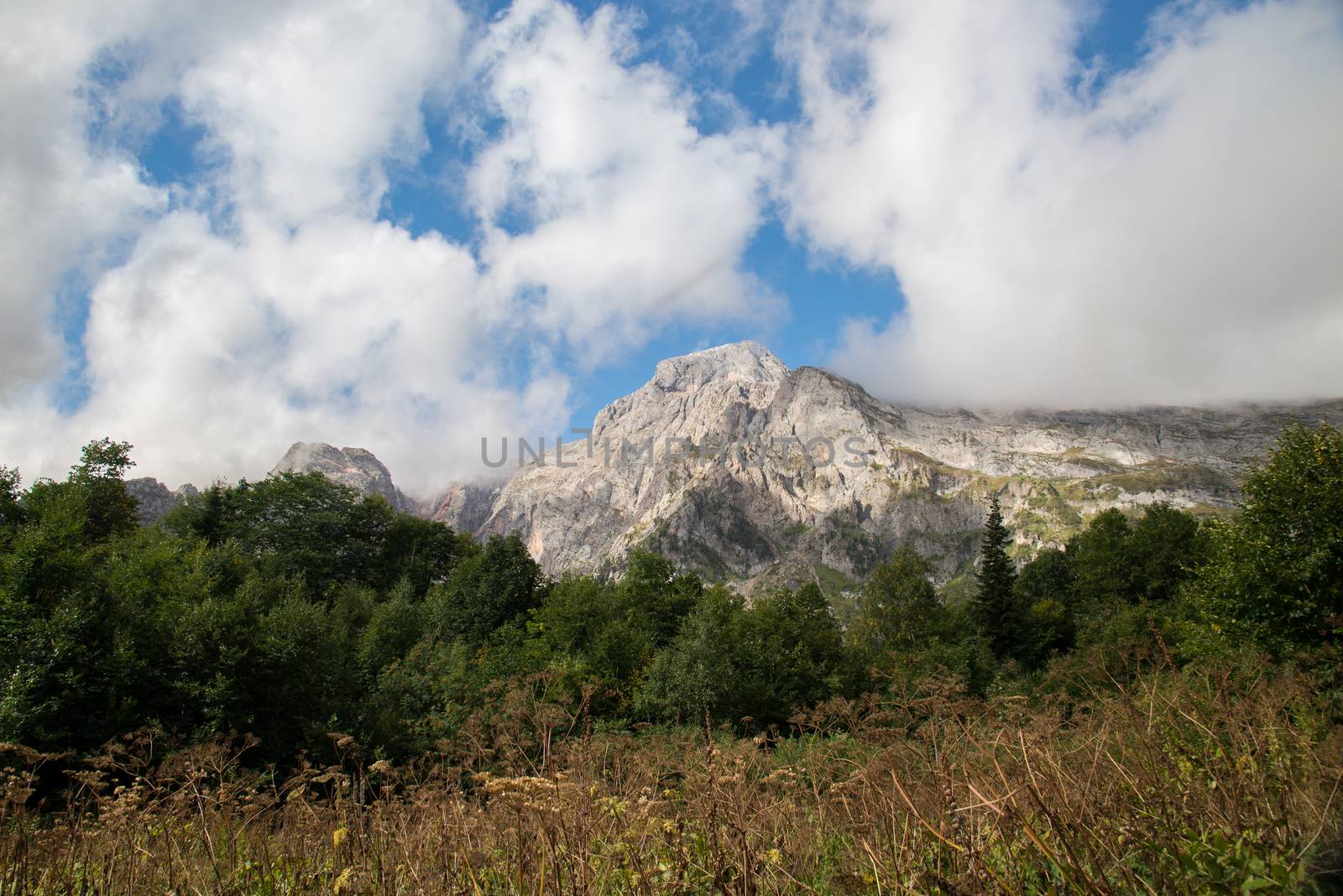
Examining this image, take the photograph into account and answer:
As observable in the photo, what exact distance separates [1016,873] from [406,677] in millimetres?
26977

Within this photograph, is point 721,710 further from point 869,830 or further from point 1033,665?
point 1033,665

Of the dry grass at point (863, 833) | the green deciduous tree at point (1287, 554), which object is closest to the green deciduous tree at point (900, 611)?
the green deciduous tree at point (1287, 554)

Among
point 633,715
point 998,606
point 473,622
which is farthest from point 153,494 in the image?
point 998,606

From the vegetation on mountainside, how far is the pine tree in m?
0.28

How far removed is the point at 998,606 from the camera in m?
57.9

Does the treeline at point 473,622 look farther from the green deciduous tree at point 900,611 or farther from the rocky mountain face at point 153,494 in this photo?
the rocky mountain face at point 153,494

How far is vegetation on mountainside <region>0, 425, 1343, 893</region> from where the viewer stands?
320 cm

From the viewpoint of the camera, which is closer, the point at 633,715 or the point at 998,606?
the point at 633,715

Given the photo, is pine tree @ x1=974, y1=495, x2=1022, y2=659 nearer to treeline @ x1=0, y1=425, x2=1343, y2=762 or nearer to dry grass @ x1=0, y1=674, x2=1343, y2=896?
treeline @ x1=0, y1=425, x2=1343, y2=762

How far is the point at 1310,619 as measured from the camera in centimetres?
1900

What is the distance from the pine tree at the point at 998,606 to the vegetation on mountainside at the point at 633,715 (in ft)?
0.93

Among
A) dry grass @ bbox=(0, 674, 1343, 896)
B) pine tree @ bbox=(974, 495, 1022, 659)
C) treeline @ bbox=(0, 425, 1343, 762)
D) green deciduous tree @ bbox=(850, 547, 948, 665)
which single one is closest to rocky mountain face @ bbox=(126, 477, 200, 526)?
treeline @ bbox=(0, 425, 1343, 762)

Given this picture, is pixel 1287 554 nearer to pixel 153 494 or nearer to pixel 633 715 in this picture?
pixel 633 715

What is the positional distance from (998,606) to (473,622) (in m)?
46.5
